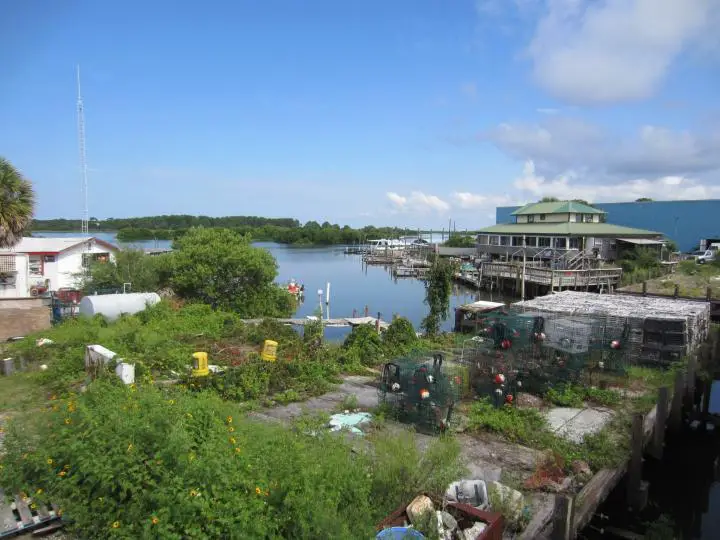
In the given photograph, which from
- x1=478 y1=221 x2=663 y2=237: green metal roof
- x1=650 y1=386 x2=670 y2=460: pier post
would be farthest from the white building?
x1=478 y1=221 x2=663 y2=237: green metal roof

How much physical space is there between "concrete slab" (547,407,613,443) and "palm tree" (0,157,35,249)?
19656mm

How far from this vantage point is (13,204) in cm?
1869

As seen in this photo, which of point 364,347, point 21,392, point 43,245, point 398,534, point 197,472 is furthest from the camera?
point 43,245

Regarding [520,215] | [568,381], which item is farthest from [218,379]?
[520,215]

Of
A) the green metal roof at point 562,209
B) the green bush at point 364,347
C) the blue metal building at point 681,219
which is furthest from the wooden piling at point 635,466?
the blue metal building at point 681,219

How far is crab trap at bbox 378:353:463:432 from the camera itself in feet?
31.5

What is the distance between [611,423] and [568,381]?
2.15 meters

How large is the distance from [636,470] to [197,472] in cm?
845

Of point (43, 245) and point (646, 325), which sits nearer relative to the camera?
point (646, 325)

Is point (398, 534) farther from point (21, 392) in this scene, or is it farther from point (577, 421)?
point (21, 392)

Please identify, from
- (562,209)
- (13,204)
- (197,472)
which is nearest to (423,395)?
(197,472)

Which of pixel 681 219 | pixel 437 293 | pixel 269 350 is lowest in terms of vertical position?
pixel 269 350

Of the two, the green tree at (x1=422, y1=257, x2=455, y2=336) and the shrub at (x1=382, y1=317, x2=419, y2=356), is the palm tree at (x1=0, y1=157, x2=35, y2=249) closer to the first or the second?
the shrub at (x1=382, y1=317, x2=419, y2=356)

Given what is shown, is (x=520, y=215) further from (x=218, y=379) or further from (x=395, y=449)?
(x=395, y=449)
